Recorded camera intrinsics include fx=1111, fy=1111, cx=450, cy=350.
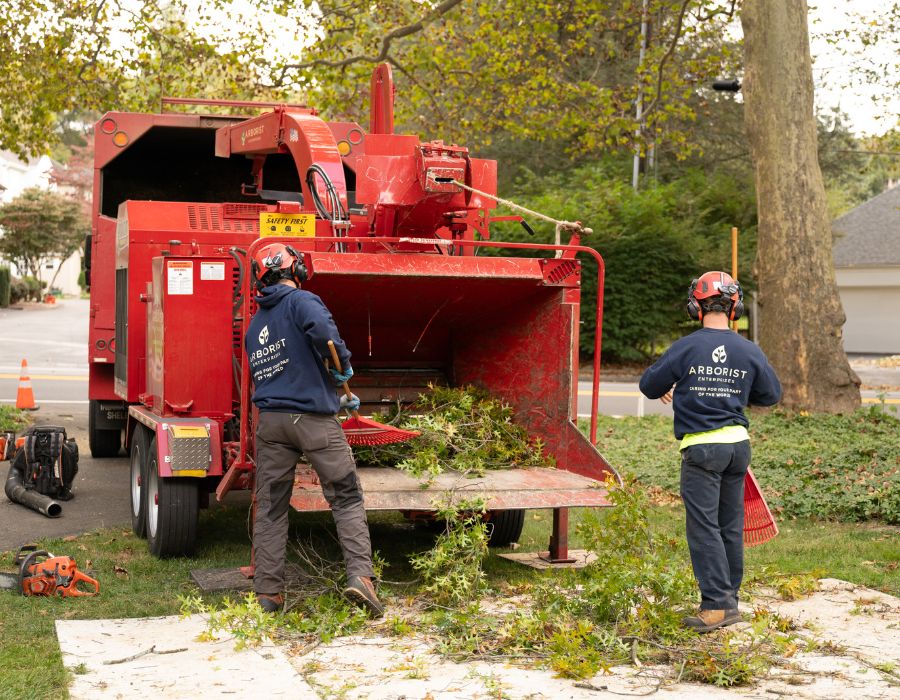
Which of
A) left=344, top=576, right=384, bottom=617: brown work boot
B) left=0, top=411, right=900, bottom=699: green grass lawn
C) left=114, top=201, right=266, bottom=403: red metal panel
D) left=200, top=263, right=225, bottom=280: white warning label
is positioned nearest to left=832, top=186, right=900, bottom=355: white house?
left=0, top=411, right=900, bottom=699: green grass lawn

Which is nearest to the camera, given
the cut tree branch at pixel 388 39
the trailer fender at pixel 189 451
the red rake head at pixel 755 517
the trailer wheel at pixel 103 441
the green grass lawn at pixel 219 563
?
the green grass lawn at pixel 219 563

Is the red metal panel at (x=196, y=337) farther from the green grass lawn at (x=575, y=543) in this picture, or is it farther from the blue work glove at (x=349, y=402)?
the blue work glove at (x=349, y=402)

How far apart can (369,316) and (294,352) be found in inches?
68.2

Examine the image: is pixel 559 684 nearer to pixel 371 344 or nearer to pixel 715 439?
pixel 715 439

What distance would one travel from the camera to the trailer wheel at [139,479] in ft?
24.5

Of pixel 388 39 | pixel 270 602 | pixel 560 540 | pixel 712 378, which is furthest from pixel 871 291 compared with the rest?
pixel 270 602

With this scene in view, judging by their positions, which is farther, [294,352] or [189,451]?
[189,451]

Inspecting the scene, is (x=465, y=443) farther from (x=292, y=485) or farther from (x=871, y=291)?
(x=871, y=291)

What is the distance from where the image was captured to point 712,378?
5.48 m

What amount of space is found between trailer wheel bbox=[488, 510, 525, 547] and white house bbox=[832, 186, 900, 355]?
2965 cm

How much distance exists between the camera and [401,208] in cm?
667

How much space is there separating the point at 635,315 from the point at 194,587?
1815 cm

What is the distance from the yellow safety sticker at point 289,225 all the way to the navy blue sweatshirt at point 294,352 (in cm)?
76

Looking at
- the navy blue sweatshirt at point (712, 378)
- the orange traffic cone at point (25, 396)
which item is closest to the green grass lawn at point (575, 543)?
the navy blue sweatshirt at point (712, 378)
